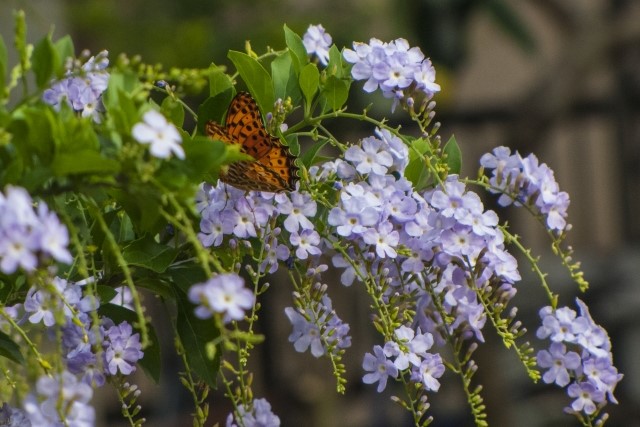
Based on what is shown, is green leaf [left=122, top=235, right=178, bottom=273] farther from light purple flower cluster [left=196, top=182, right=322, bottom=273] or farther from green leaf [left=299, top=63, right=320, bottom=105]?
green leaf [left=299, top=63, right=320, bottom=105]

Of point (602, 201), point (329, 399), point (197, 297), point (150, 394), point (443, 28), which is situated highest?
point (197, 297)

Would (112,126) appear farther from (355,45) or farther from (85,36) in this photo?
(85,36)

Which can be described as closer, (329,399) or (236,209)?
(236,209)

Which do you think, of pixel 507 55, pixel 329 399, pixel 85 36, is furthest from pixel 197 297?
pixel 507 55

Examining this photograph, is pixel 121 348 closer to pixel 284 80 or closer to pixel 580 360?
pixel 284 80

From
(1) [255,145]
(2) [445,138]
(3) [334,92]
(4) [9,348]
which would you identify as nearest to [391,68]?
(3) [334,92]

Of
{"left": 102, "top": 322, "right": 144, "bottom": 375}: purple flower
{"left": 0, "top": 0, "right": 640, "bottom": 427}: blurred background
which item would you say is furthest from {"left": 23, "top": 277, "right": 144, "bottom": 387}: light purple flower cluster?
{"left": 0, "top": 0, "right": 640, "bottom": 427}: blurred background
